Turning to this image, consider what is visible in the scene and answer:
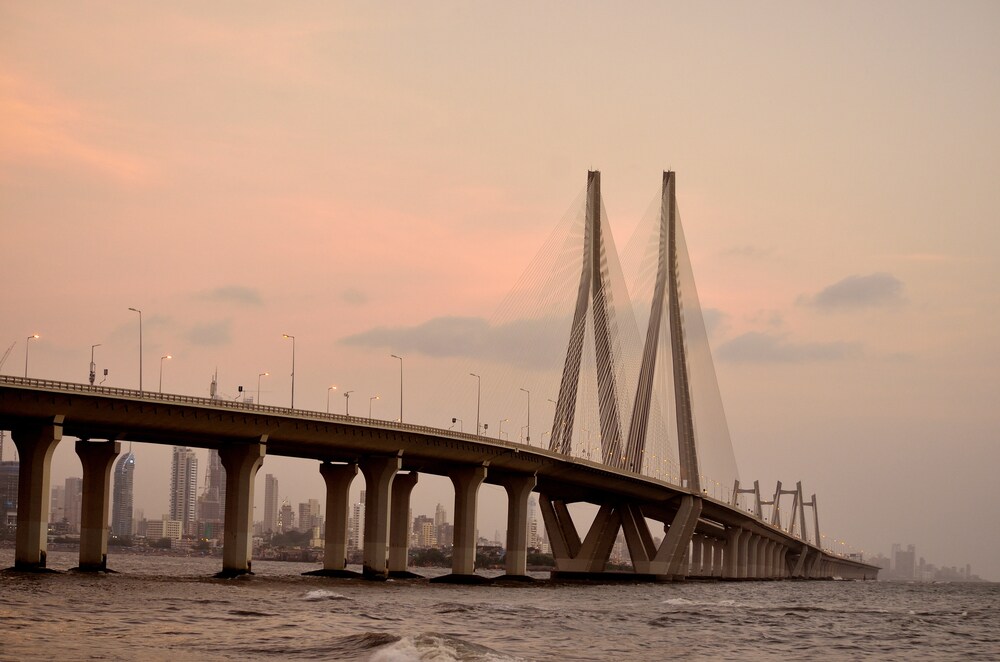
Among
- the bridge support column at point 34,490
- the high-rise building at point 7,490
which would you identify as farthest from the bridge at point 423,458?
the high-rise building at point 7,490

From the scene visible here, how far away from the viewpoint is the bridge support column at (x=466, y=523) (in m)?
100

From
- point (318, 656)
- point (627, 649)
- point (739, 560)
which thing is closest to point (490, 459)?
point (627, 649)

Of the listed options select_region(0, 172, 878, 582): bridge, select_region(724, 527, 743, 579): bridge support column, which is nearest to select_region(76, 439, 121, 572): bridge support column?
select_region(0, 172, 878, 582): bridge

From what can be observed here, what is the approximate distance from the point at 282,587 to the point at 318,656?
36260 millimetres

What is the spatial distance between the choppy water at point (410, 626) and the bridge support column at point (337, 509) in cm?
1467

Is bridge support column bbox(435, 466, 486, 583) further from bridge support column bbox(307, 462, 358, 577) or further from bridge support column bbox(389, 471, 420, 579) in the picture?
bridge support column bbox(307, 462, 358, 577)

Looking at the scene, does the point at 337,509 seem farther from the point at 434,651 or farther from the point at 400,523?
the point at 434,651

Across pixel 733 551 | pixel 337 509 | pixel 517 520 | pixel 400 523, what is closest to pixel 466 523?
pixel 400 523

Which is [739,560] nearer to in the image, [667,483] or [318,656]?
[667,483]

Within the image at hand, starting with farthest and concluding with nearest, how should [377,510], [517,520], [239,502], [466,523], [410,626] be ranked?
[517,520] → [466,523] → [377,510] → [239,502] → [410,626]

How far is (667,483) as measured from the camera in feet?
379

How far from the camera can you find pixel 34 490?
2783 inches

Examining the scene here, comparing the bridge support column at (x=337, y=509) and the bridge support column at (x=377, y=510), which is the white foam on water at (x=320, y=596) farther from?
the bridge support column at (x=337, y=509)

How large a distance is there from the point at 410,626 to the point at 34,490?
1249 inches
